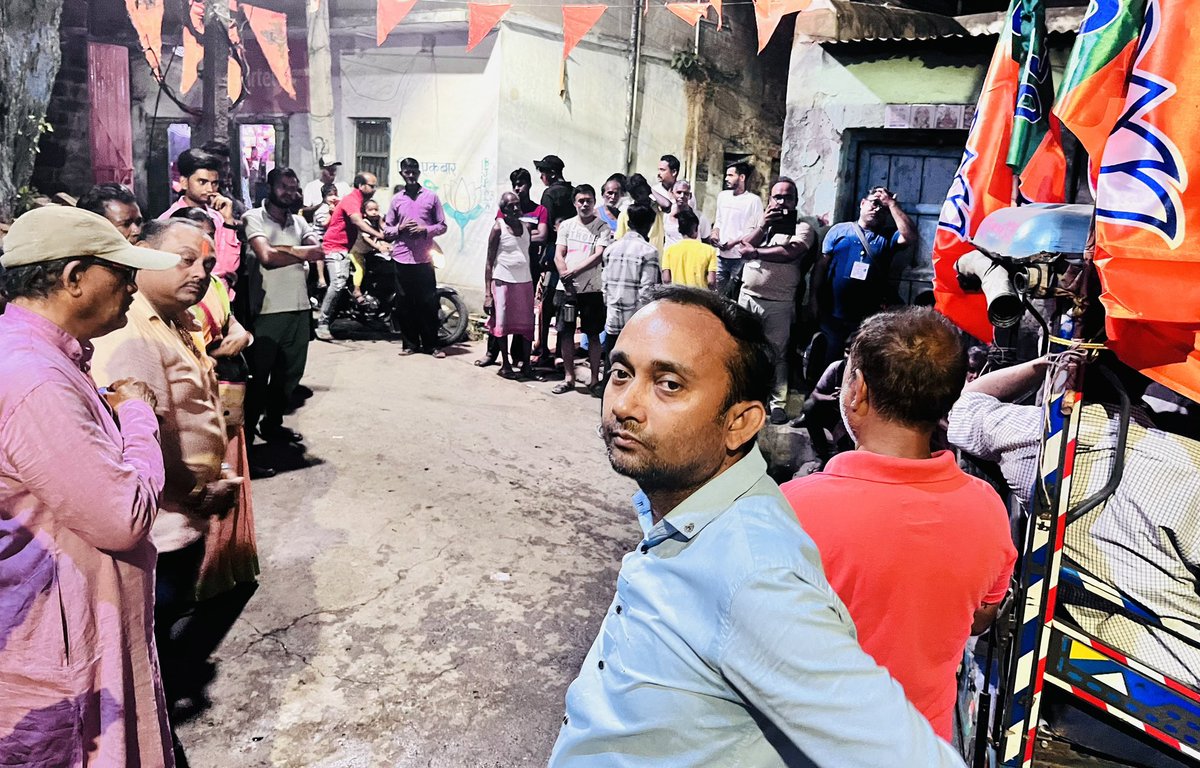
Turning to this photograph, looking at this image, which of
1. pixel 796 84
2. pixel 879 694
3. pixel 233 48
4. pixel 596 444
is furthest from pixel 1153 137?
pixel 233 48

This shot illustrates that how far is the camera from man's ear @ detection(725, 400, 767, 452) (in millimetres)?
1384

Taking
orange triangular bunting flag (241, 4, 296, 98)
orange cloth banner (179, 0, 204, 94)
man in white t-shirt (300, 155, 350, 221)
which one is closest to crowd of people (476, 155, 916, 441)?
man in white t-shirt (300, 155, 350, 221)

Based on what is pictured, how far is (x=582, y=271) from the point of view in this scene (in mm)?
8164

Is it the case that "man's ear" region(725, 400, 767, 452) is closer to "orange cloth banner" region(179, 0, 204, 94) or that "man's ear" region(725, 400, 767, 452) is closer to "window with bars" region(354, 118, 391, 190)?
"window with bars" region(354, 118, 391, 190)

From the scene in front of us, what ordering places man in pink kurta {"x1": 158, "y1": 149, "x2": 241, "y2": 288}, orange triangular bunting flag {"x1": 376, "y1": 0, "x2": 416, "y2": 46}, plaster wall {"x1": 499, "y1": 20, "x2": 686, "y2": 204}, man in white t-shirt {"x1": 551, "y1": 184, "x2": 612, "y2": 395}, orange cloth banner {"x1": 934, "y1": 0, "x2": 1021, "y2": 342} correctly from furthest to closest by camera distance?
plaster wall {"x1": 499, "y1": 20, "x2": 686, "y2": 204}, orange triangular bunting flag {"x1": 376, "y1": 0, "x2": 416, "y2": 46}, man in white t-shirt {"x1": 551, "y1": 184, "x2": 612, "y2": 395}, man in pink kurta {"x1": 158, "y1": 149, "x2": 241, "y2": 288}, orange cloth banner {"x1": 934, "y1": 0, "x2": 1021, "y2": 342}

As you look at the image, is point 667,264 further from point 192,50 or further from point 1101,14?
point 192,50

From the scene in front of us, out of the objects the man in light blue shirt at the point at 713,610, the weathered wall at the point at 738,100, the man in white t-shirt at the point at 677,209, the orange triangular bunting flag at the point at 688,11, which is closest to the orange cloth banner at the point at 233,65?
the orange triangular bunting flag at the point at 688,11

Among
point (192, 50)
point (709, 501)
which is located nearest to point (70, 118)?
point (192, 50)

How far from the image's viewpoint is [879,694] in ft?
3.34

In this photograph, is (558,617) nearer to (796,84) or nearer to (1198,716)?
(1198,716)

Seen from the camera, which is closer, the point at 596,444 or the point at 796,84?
the point at 596,444

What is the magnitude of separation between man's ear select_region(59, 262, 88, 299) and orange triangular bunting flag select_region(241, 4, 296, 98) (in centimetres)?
1454

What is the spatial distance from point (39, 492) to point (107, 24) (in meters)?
16.6

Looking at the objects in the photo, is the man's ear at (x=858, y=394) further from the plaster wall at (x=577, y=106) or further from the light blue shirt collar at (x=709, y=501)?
the plaster wall at (x=577, y=106)
